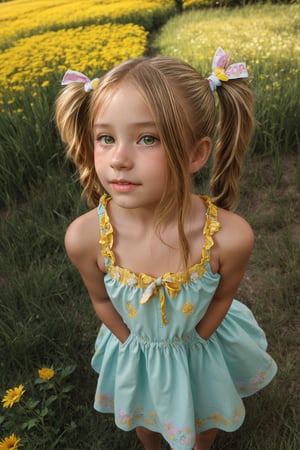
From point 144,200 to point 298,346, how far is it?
4.31ft

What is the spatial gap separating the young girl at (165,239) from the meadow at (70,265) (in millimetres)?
243

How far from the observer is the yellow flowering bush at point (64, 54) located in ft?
11.8

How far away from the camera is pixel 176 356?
1230mm

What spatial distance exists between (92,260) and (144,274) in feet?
0.54

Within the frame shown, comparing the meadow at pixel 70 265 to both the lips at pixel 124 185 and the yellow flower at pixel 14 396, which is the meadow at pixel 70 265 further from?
the lips at pixel 124 185

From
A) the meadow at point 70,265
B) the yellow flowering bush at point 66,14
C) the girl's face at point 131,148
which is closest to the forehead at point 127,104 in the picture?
the girl's face at point 131,148

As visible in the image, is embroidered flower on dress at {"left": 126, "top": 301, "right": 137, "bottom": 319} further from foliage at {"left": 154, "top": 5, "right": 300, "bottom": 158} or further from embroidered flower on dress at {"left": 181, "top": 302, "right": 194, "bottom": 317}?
foliage at {"left": 154, "top": 5, "right": 300, "bottom": 158}

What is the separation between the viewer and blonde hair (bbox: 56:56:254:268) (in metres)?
0.90

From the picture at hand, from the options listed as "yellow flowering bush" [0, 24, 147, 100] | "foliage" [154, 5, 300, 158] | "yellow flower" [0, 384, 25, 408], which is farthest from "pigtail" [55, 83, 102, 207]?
"yellow flowering bush" [0, 24, 147, 100]

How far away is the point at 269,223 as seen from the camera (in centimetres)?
251

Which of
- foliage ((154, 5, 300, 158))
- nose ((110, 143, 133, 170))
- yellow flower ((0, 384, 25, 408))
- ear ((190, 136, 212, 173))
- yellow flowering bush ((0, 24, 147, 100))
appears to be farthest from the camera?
yellow flowering bush ((0, 24, 147, 100))

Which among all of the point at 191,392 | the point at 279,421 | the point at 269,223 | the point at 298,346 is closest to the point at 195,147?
the point at 191,392

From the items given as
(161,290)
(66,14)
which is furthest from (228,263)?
(66,14)

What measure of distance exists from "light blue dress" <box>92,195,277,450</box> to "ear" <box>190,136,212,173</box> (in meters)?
0.14
